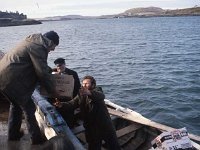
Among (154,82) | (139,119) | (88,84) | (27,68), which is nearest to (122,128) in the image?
(139,119)

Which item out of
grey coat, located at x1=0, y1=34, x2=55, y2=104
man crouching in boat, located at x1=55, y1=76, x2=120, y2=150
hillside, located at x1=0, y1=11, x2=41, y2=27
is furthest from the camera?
hillside, located at x1=0, y1=11, x2=41, y2=27

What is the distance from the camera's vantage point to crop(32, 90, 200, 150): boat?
22.4 feet

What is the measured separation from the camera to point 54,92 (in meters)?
6.47

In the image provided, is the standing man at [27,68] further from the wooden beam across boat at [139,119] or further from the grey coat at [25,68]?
the wooden beam across boat at [139,119]

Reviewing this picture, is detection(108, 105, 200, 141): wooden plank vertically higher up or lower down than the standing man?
lower down

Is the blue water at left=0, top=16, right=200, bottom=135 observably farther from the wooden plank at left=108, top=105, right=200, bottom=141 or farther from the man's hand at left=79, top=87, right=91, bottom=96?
the man's hand at left=79, top=87, right=91, bottom=96

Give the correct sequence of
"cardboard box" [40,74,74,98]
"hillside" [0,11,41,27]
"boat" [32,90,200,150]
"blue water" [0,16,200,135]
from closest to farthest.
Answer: "cardboard box" [40,74,74,98], "boat" [32,90,200,150], "blue water" [0,16,200,135], "hillside" [0,11,41,27]

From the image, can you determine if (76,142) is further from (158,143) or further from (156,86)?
(156,86)

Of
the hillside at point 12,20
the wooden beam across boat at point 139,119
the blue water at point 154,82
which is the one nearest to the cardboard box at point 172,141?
the wooden beam across boat at point 139,119

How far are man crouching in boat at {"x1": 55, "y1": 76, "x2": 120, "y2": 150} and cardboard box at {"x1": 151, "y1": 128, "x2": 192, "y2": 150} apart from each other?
2.45 ft

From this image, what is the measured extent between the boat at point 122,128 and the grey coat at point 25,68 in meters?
0.87

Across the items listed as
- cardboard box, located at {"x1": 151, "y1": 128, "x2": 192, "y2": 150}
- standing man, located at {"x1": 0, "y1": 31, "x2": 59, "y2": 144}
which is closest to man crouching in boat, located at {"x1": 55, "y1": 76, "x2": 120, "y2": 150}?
standing man, located at {"x1": 0, "y1": 31, "x2": 59, "y2": 144}

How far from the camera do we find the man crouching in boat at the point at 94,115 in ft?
20.2

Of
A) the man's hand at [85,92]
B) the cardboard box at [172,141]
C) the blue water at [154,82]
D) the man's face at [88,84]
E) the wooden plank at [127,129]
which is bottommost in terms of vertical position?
the blue water at [154,82]
